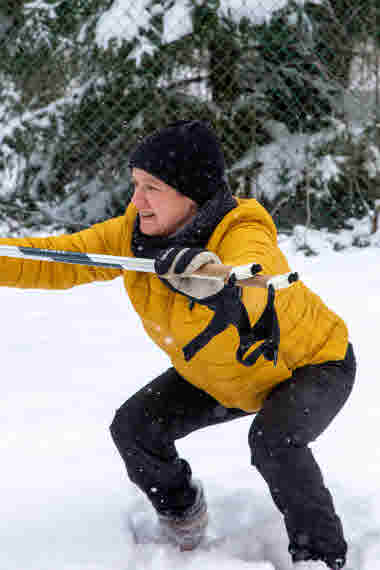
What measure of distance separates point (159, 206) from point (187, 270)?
472mm

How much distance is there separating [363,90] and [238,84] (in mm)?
960

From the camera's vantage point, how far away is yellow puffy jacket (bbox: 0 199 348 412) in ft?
4.23

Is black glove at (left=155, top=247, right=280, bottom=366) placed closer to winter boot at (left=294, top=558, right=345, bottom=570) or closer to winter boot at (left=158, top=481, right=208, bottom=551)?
winter boot at (left=294, top=558, right=345, bottom=570)

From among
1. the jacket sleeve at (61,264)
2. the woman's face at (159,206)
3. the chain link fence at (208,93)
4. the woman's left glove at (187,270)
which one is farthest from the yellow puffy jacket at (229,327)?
the chain link fence at (208,93)

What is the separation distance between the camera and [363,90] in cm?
438

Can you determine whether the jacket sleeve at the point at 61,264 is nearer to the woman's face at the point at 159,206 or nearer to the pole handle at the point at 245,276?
the woman's face at the point at 159,206

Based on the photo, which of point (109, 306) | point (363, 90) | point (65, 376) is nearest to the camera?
point (65, 376)

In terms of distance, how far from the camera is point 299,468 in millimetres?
1230

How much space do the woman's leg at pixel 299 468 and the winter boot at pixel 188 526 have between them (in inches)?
12.9

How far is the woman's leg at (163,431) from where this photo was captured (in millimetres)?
1480

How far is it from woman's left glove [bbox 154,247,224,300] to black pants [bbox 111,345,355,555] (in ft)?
1.44

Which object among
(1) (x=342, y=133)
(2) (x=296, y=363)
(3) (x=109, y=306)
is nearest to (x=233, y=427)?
(2) (x=296, y=363)

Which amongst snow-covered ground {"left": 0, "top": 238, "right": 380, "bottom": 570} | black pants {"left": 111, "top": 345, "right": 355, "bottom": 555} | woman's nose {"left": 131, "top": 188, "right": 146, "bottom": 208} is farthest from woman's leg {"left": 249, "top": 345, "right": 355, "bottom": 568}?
woman's nose {"left": 131, "top": 188, "right": 146, "bottom": 208}

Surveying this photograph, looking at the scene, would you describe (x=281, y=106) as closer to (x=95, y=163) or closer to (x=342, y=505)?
(x=95, y=163)
